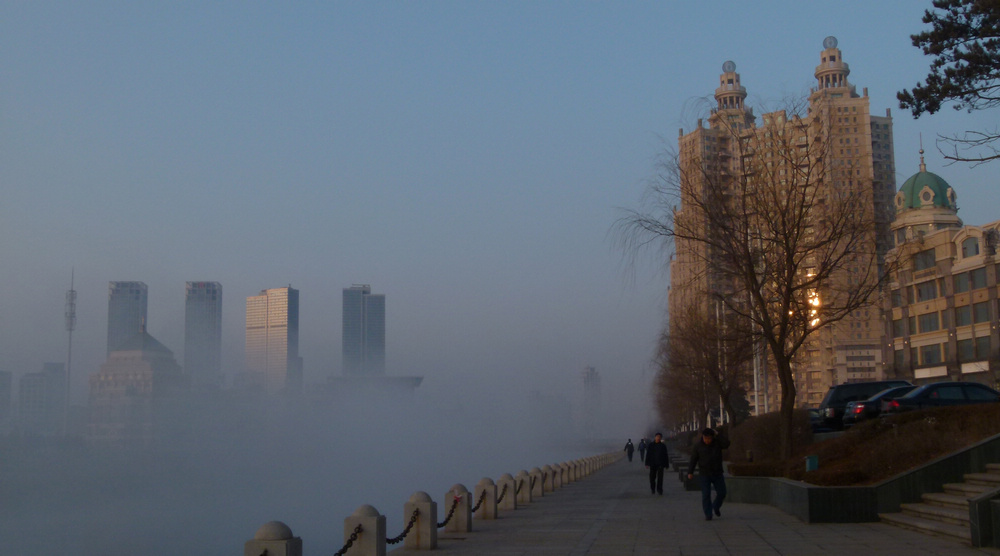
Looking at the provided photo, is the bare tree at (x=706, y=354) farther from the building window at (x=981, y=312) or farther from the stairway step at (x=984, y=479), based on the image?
the building window at (x=981, y=312)

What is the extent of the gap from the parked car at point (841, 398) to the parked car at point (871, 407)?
5.76ft

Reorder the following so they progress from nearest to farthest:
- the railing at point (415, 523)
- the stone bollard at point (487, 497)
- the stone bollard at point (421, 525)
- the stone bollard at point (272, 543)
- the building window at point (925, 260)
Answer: the stone bollard at point (272, 543) → the railing at point (415, 523) → the stone bollard at point (421, 525) → the stone bollard at point (487, 497) → the building window at point (925, 260)

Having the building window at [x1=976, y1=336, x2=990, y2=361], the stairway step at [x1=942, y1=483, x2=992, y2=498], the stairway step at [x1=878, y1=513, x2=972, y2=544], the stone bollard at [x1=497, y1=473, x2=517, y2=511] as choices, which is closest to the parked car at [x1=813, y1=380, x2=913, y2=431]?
the stone bollard at [x1=497, y1=473, x2=517, y2=511]

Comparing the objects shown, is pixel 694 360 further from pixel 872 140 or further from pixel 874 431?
pixel 872 140

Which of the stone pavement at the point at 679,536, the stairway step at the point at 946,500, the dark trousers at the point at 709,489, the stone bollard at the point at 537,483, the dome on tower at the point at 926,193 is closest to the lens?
the stone pavement at the point at 679,536

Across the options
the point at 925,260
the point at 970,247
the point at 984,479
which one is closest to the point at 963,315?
the point at 970,247

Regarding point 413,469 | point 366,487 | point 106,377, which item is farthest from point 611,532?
point 106,377

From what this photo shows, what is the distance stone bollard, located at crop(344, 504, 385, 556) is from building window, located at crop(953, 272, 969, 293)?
212ft

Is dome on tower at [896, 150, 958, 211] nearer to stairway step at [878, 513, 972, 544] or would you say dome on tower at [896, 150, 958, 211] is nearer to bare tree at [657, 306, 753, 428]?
bare tree at [657, 306, 753, 428]

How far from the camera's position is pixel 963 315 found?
217ft

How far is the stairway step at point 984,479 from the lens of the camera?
12859 mm

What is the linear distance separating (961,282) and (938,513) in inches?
2367

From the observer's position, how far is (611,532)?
14.2 meters

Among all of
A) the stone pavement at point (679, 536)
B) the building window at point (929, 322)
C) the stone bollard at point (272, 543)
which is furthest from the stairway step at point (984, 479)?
the building window at point (929, 322)
